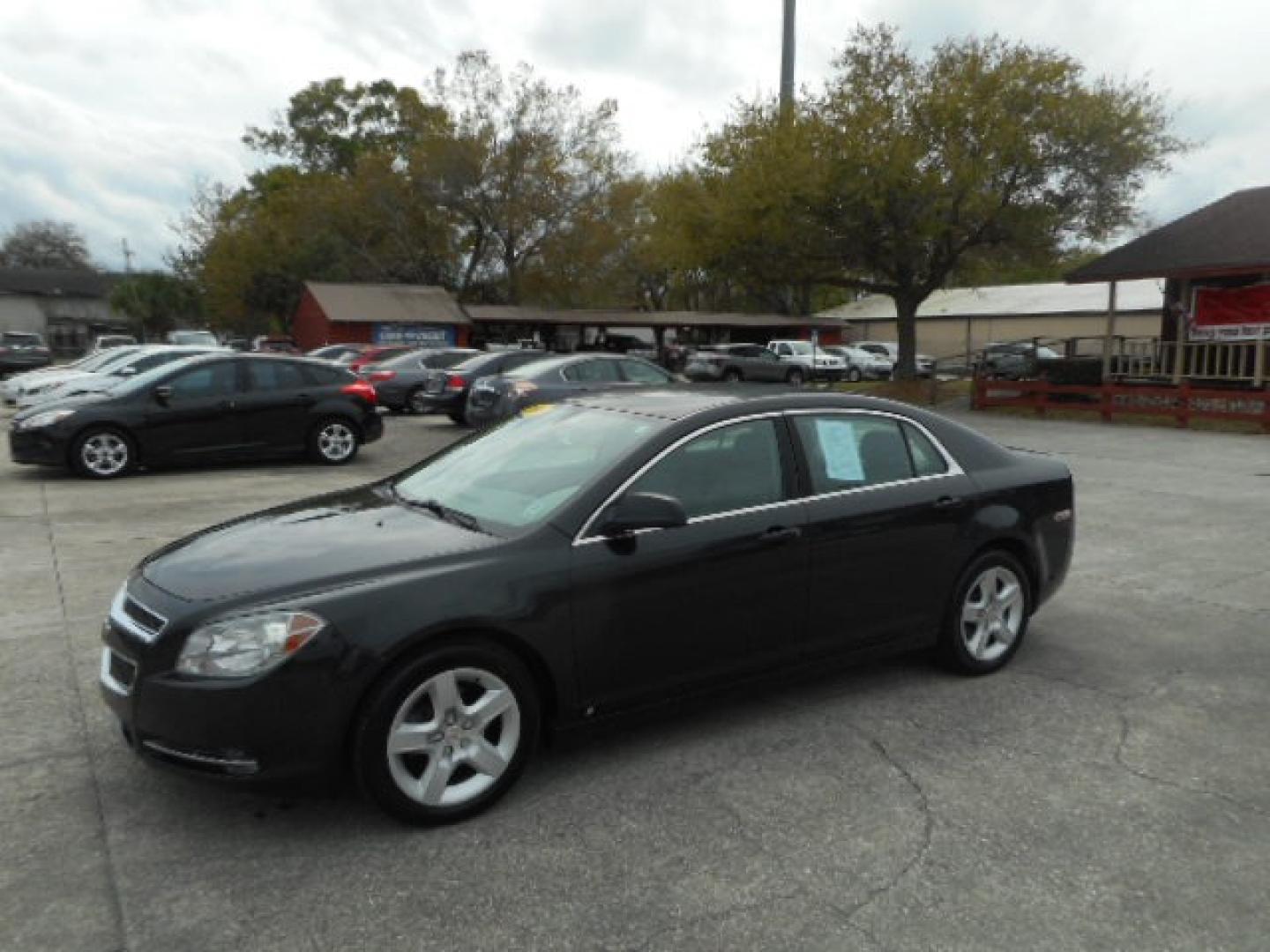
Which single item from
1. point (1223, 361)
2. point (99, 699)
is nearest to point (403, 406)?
point (99, 699)

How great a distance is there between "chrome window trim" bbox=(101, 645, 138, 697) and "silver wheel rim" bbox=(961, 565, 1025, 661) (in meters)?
3.55

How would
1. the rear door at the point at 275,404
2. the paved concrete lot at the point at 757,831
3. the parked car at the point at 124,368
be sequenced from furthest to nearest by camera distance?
the parked car at the point at 124,368, the rear door at the point at 275,404, the paved concrete lot at the point at 757,831

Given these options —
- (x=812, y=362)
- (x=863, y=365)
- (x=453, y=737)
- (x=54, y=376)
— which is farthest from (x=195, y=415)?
(x=863, y=365)

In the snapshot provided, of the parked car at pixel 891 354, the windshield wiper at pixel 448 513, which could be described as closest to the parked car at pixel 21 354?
the parked car at pixel 891 354

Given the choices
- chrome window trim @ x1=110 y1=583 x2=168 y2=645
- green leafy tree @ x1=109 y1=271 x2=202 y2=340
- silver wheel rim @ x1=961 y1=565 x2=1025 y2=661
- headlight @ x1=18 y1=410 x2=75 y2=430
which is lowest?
silver wheel rim @ x1=961 y1=565 x2=1025 y2=661

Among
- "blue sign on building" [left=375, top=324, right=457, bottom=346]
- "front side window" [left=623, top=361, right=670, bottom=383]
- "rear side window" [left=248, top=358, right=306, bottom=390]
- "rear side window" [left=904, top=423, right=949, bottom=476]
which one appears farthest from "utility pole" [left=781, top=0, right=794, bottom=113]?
"rear side window" [left=904, top=423, right=949, bottom=476]

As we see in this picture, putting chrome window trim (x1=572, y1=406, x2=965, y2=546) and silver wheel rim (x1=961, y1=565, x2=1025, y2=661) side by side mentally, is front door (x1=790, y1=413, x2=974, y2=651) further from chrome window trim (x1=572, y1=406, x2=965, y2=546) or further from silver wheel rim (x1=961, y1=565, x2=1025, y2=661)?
silver wheel rim (x1=961, y1=565, x2=1025, y2=661)

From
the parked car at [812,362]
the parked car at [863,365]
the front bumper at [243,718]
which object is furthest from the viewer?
the parked car at [863,365]

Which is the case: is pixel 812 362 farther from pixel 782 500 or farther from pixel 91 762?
pixel 91 762

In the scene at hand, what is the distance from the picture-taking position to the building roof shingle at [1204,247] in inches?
807

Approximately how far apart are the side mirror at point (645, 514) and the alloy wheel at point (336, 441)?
9664mm

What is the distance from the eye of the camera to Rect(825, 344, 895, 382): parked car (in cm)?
3866

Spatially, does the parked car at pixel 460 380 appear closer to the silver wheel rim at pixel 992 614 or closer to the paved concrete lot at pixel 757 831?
the paved concrete lot at pixel 757 831

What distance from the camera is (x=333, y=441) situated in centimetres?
1262
